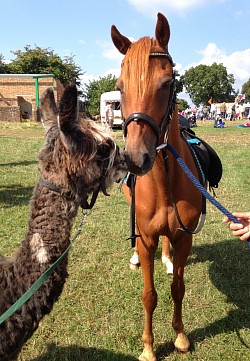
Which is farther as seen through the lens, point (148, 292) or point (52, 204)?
point (148, 292)

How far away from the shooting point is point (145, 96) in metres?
2.47

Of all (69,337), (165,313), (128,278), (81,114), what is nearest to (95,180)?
(81,114)

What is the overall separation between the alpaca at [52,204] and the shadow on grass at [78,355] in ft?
4.02

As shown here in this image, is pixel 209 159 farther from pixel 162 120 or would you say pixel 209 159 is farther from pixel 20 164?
pixel 20 164

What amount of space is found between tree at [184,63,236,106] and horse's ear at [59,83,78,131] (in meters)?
79.2

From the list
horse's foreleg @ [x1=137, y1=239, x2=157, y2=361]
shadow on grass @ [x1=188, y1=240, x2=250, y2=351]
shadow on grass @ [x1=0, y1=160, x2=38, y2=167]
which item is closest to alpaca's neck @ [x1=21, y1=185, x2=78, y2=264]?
horse's foreleg @ [x1=137, y1=239, x2=157, y2=361]

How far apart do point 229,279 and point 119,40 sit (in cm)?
343

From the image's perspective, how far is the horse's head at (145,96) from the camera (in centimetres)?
238

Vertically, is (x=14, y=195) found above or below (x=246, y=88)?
below

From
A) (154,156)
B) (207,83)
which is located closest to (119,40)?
(154,156)

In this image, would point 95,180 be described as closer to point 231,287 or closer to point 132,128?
point 132,128

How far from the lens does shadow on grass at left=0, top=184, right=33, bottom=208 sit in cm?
761

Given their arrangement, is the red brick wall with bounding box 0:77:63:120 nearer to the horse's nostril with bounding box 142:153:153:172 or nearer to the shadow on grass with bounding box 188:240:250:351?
the shadow on grass with bounding box 188:240:250:351

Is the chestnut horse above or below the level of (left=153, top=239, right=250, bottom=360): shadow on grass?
above
